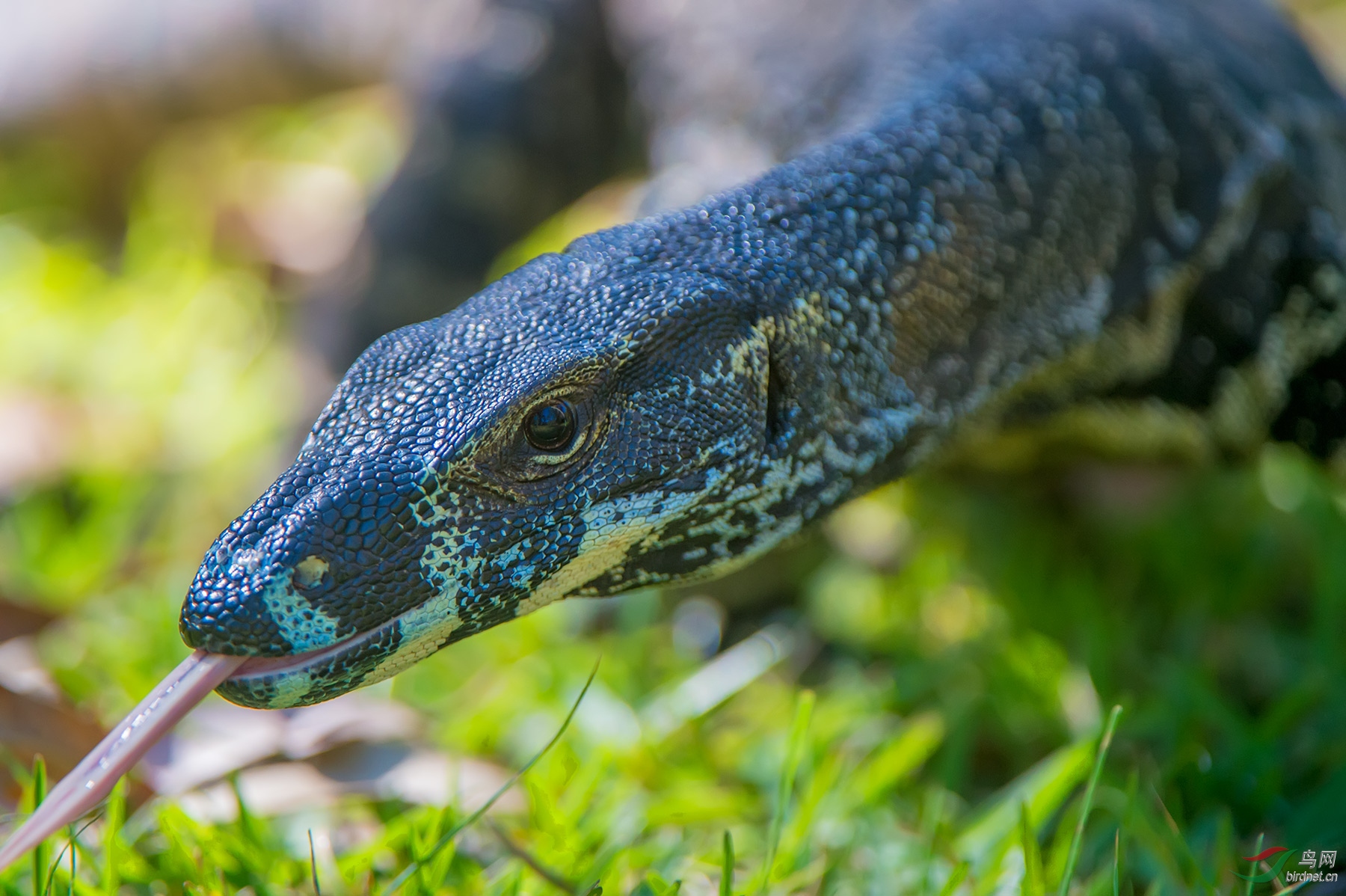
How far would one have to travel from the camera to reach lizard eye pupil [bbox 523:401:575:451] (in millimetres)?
1679

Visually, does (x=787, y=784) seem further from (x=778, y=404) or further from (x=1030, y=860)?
(x=778, y=404)

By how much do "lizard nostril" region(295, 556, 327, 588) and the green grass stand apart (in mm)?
428

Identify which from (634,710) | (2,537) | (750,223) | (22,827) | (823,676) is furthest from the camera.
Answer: (2,537)

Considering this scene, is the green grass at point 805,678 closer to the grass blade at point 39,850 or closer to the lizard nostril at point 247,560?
the grass blade at point 39,850

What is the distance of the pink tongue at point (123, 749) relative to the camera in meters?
1.42

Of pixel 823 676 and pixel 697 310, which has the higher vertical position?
pixel 697 310

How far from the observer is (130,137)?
4938mm

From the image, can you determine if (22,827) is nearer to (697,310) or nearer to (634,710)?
(697,310)

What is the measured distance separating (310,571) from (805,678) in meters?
1.67

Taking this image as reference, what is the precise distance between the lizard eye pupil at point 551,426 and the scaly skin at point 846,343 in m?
0.01

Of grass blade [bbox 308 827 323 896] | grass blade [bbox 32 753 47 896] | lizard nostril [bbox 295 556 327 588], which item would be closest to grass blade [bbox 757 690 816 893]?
grass blade [bbox 308 827 323 896]

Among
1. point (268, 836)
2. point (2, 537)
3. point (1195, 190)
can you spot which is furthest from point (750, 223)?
point (2, 537)

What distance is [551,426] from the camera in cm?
169

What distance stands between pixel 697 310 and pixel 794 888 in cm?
99
